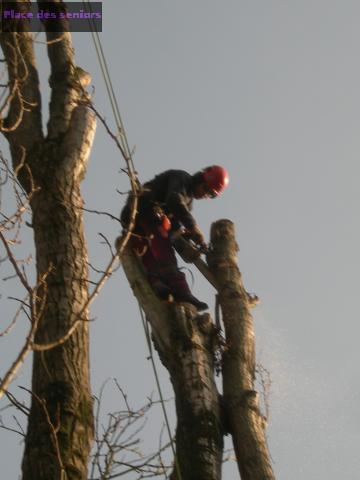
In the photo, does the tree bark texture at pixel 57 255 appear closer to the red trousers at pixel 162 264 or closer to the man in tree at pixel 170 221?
the man in tree at pixel 170 221

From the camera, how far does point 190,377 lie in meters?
3.70

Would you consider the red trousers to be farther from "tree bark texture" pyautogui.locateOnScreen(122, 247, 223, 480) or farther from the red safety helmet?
the red safety helmet

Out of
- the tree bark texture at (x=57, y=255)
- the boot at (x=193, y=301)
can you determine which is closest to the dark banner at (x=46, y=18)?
the tree bark texture at (x=57, y=255)

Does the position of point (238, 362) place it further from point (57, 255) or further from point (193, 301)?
point (57, 255)

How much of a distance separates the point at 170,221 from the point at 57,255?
2.21 m

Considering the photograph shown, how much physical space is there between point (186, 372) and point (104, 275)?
161cm

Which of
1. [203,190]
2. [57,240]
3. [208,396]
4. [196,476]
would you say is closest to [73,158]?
[57,240]

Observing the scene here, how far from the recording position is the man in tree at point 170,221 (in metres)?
4.73

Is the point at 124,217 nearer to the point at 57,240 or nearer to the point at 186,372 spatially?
the point at 186,372

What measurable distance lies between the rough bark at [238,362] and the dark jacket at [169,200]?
0.97ft

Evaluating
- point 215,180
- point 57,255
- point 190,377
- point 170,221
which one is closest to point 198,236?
point 170,221

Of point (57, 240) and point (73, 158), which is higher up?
point (73, 158)

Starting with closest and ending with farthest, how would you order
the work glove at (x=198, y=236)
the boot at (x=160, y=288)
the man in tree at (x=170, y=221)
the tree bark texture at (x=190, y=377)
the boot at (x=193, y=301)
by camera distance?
the tree bark texture at (x=190, y=377)
the boot at (x=160, y=288)
the boot at (x=193, y=301)
the man in tree at (x=170, y=221)
the work glove at (x=198, y=236)

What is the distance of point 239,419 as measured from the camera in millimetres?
3715
